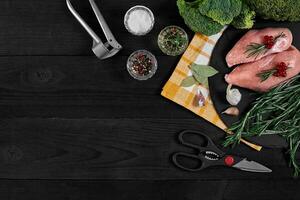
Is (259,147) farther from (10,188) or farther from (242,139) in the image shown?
(10,188)

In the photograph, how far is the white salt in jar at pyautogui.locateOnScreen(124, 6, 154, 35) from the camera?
1552 millimetres

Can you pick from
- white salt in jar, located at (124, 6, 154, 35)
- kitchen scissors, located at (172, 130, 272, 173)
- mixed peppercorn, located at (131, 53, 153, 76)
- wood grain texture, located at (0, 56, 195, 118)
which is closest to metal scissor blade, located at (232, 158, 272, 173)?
kitchen scissors, located at (172, 130, 272, 173)

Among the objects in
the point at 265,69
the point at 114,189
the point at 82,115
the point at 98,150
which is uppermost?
the point at 265,69

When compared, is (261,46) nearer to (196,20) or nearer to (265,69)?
(265,69)

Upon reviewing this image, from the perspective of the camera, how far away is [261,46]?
151cm

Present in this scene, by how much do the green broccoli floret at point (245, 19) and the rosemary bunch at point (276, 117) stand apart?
0.78ft

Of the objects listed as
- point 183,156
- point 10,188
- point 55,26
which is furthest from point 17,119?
point 183,156

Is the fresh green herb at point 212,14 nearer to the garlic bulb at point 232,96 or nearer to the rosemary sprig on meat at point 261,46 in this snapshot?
the rosemary sprig on meat at point 261,46

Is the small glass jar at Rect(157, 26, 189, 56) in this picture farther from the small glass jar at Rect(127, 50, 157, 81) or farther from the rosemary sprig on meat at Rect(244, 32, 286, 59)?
the rosemary sprig on meat at Rect(244, 32, 286, 59)

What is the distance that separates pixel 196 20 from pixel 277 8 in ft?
0.84

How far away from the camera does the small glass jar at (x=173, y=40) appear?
156 centimetres

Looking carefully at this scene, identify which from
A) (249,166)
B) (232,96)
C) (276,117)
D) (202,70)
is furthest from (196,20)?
(249,166)

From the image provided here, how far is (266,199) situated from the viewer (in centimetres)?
164

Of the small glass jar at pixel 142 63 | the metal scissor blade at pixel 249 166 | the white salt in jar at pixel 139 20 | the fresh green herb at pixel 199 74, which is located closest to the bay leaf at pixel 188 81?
the fresh green herb at pixel 199 74
